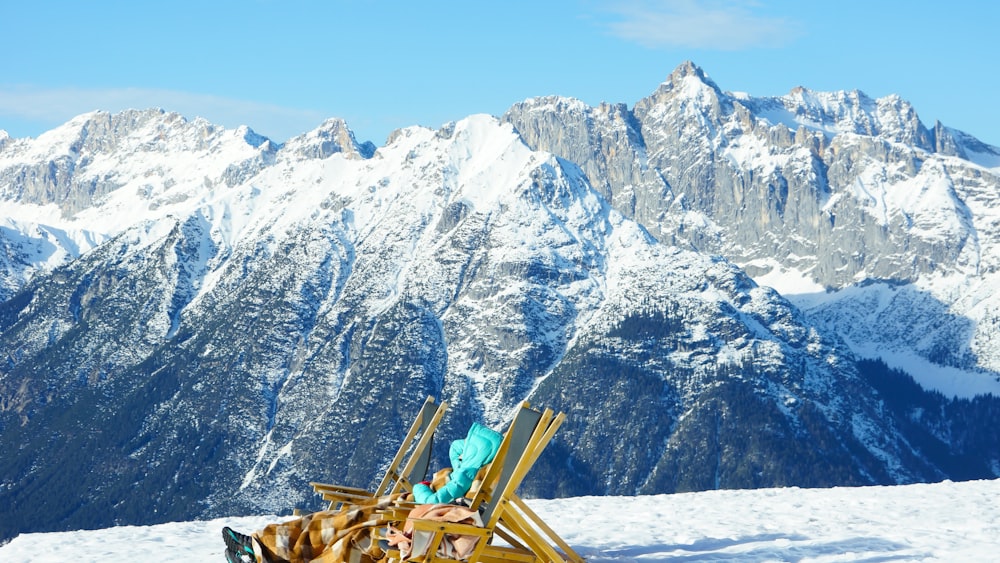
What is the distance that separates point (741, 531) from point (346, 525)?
8.94 metres

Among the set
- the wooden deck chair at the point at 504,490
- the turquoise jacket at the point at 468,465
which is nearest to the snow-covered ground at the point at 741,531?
the wooden deck chair at the point at 504,490

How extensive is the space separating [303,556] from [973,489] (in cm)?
1727

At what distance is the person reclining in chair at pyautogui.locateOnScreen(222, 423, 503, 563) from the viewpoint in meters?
17.2

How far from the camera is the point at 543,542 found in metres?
17.5

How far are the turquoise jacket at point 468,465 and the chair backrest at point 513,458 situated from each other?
1.19 feet

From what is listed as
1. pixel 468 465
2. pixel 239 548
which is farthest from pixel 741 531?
pixel 239 548

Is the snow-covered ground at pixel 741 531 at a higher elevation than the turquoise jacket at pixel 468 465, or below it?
below

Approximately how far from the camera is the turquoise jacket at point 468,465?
56.7 feet

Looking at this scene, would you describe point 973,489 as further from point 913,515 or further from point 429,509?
point 429,509

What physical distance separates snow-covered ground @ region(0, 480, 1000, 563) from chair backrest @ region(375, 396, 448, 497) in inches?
127

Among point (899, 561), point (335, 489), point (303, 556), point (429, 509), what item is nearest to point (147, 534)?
point (335, 489)

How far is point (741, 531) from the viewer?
23.1m

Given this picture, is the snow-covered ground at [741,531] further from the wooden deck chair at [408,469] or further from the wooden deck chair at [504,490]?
the wooden deck chair at [504,490]

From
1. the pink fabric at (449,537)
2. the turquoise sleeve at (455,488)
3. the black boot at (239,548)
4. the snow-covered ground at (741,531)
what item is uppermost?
the turquoise sleeve at (455,488)
